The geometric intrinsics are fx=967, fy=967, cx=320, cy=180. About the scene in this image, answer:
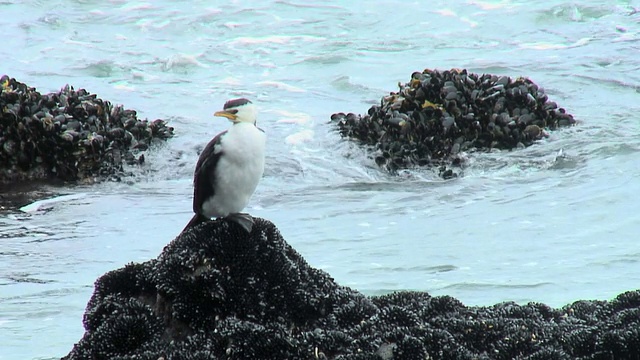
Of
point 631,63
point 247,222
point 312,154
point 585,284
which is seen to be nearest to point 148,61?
point 312,154

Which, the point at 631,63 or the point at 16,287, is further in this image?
the point at 631,63

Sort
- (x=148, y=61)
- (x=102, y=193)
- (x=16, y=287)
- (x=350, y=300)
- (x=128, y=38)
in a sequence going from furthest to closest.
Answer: (x=128, y=38) < (x=148, y=61) < (x=102, y=193) < (x=16, y=287) < (x=350, y=300)

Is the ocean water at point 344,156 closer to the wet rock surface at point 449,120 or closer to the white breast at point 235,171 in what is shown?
the wet rock surface at point 449,120

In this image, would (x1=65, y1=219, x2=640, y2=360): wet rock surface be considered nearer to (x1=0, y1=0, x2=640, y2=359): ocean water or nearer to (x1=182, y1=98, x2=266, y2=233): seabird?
(x1=182, y1=98, x2=266, y2=233): seabird

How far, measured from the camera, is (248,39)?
19.3 m

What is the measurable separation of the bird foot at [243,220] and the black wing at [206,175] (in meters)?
0.37

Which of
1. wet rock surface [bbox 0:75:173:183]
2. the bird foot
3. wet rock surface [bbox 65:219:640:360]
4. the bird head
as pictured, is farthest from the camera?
wet rock surface [bbox 0:75:173:183]

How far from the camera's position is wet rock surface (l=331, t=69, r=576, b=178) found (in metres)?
11.3

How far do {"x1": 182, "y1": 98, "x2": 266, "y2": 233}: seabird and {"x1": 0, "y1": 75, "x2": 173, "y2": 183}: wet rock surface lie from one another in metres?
5.78

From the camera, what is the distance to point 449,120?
11539mm

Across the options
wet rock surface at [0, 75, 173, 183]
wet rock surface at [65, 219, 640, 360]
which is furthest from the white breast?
wet rock surface at [0, 75, 173, 183]

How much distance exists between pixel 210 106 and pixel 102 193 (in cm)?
417

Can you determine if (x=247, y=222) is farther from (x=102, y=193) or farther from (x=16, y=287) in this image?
(x=102, y=193)

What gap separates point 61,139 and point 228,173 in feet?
19.9
